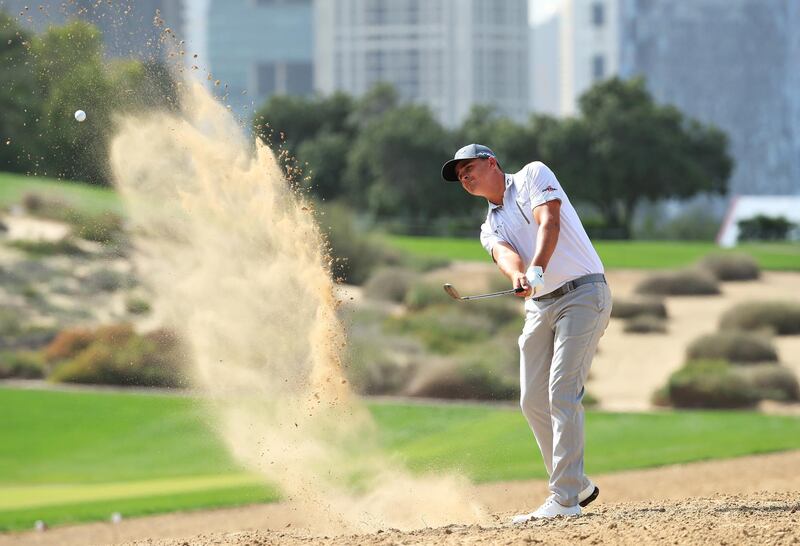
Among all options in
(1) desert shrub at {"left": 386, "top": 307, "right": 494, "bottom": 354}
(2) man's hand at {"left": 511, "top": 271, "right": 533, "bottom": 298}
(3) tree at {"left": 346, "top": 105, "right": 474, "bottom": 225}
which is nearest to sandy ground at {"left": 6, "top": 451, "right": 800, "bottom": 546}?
(2) man's hand at {"left": 511, "top": 271, "right": 533, "bottom": 298}

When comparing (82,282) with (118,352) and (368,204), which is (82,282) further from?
(368,204)

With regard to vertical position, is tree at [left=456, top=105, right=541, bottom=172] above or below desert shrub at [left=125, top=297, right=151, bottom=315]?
above

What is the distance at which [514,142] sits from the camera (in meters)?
73.2

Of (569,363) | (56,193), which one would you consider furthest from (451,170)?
(56,193)

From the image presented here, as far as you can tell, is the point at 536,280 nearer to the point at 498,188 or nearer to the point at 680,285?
the point at 498,188

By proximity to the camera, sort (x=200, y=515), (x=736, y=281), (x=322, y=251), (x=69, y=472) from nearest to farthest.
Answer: (x=322, y=251) < (x=200, y=515) < (x=69, y=472) < (x=736, y=281)

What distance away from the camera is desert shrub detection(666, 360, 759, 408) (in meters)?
24.0

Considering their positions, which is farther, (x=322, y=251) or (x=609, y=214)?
(x=609, y=214)

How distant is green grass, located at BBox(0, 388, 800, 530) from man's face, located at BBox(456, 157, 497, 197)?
727cm

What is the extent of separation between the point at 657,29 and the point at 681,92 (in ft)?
28.0

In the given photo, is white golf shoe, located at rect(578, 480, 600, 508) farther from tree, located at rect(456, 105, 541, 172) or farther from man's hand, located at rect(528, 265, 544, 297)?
tree, located at rect(456, 105, 541, 172)

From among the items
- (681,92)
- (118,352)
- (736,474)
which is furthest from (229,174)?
(681,92)

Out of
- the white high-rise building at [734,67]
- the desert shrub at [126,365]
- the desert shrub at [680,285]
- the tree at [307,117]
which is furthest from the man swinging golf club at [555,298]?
the white high-rise building at [734,67]

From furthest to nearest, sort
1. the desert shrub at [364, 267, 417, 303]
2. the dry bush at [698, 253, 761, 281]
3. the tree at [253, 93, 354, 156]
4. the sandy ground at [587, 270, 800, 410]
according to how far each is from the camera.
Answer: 1. the tree at [253, 93, 354, 156]
2. the dry bush at [698, 253, 761, 281]
3. the desert shrub at [364, 267, 417, 303]
4. the sandy ground at [587, 270, 800, 410]
